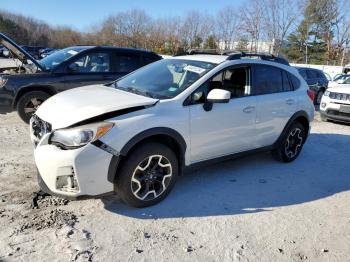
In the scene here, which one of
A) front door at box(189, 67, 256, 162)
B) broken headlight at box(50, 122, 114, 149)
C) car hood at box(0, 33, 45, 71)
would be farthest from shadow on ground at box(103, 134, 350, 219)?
car hood at box(0, 33, 45, 71)

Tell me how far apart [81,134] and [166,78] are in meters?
1.56

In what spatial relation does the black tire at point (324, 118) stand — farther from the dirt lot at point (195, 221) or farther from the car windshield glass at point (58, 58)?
the car windshield glass at point (58, 58)

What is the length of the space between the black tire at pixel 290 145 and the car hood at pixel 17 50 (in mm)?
4814

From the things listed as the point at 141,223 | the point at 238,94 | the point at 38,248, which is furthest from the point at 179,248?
the point at 238,94

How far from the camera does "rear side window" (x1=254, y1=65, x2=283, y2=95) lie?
5.08 metres

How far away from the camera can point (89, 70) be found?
766 cm

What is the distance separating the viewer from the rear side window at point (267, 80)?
5.08 m

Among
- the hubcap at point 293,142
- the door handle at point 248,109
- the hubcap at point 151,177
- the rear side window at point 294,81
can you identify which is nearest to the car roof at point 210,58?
the door handle at point 248,109

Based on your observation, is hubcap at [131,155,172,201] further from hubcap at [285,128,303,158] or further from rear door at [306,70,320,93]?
rear door at [306,70,320,93]

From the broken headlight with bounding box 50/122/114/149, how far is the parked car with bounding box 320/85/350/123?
7.78 metres

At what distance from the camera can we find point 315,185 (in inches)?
199

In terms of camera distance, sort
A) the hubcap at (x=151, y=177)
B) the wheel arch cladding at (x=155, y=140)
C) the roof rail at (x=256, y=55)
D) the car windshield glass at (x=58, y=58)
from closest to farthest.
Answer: the wheel arch cladding at (x=155, y=140)
the hubcap at (x=151, y=177)
the roof rail at (x=256, y=55)
the car windshield glass at (x=58, y=58)

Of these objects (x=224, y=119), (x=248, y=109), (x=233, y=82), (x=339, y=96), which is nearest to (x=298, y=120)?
(x=248, y=109)

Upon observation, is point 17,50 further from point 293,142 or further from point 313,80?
point 313,80
